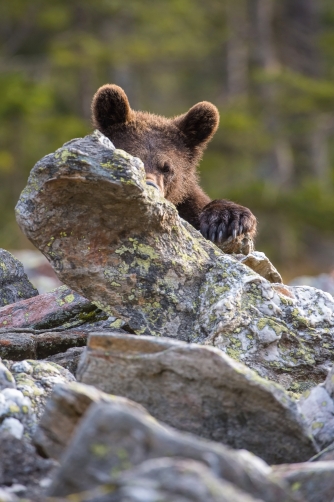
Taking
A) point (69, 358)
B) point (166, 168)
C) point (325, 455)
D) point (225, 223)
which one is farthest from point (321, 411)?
point (166, 168)

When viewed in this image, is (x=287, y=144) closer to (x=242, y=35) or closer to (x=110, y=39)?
(x=242, y=35)

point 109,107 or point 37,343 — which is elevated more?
point 109,107

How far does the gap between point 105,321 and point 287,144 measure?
16.5 meters

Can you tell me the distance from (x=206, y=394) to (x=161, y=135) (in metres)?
4.17

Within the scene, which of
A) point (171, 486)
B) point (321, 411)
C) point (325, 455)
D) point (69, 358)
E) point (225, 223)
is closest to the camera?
point (171, 486)

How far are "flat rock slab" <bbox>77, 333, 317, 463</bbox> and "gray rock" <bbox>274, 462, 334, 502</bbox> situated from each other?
451 mm

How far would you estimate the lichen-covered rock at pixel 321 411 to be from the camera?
8.20 feet

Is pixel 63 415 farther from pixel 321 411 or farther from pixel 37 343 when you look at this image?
pixel 37 343

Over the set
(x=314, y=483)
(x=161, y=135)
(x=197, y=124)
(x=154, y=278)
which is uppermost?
(x=197, y=124)

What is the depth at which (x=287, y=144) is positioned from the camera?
776 inches

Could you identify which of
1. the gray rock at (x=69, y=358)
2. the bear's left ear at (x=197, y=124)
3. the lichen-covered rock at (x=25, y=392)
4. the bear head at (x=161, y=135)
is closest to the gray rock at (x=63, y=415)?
the lichen-covered rock at (x=25, y=392)

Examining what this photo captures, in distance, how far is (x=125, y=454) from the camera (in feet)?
5.52

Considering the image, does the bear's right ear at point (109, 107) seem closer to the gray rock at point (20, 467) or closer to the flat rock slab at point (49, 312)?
the flat rock slab at point (49, 312)

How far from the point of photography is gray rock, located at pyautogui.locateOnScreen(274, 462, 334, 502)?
183 centimetres
